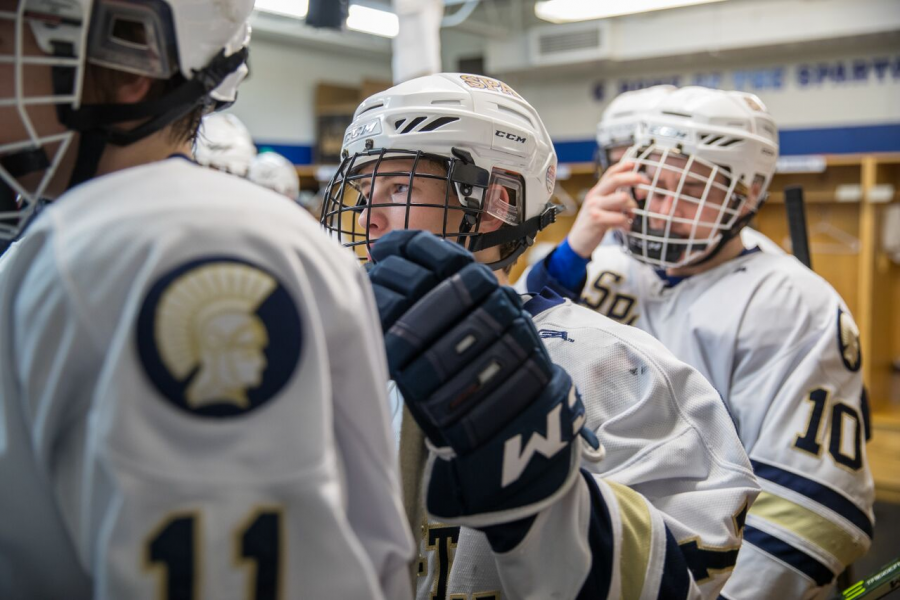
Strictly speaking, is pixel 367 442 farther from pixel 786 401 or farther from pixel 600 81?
pixel 600 81

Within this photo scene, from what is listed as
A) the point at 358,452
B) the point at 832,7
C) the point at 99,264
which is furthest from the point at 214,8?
the point at 832,7

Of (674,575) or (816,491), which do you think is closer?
(674,575)

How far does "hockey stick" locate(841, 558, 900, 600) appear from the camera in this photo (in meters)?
1.90

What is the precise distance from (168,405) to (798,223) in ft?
9.00

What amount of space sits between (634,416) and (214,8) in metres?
0.93

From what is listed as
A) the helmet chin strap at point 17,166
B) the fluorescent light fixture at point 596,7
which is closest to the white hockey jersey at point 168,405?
the helmet chin strap at point 17,166

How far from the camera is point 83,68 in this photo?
0.86 m

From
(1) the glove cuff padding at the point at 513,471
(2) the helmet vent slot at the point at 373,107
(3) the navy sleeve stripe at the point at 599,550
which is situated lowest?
(3) the navy sleeve stripe at the point at 599,550

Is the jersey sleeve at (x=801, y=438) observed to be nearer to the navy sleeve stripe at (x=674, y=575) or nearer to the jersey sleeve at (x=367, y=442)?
the navy sleeve stripe at (x=674, y=575)

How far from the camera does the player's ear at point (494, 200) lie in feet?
5.22

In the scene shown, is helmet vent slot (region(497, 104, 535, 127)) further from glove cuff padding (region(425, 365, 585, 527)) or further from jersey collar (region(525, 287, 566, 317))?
glove cuff padding (region(425, 365, 585, 527))

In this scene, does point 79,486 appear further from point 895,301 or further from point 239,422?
point 895,301

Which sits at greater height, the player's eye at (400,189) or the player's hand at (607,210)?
the player's eye at (400,189)

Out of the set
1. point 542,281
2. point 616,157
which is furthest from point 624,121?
point 542,281
